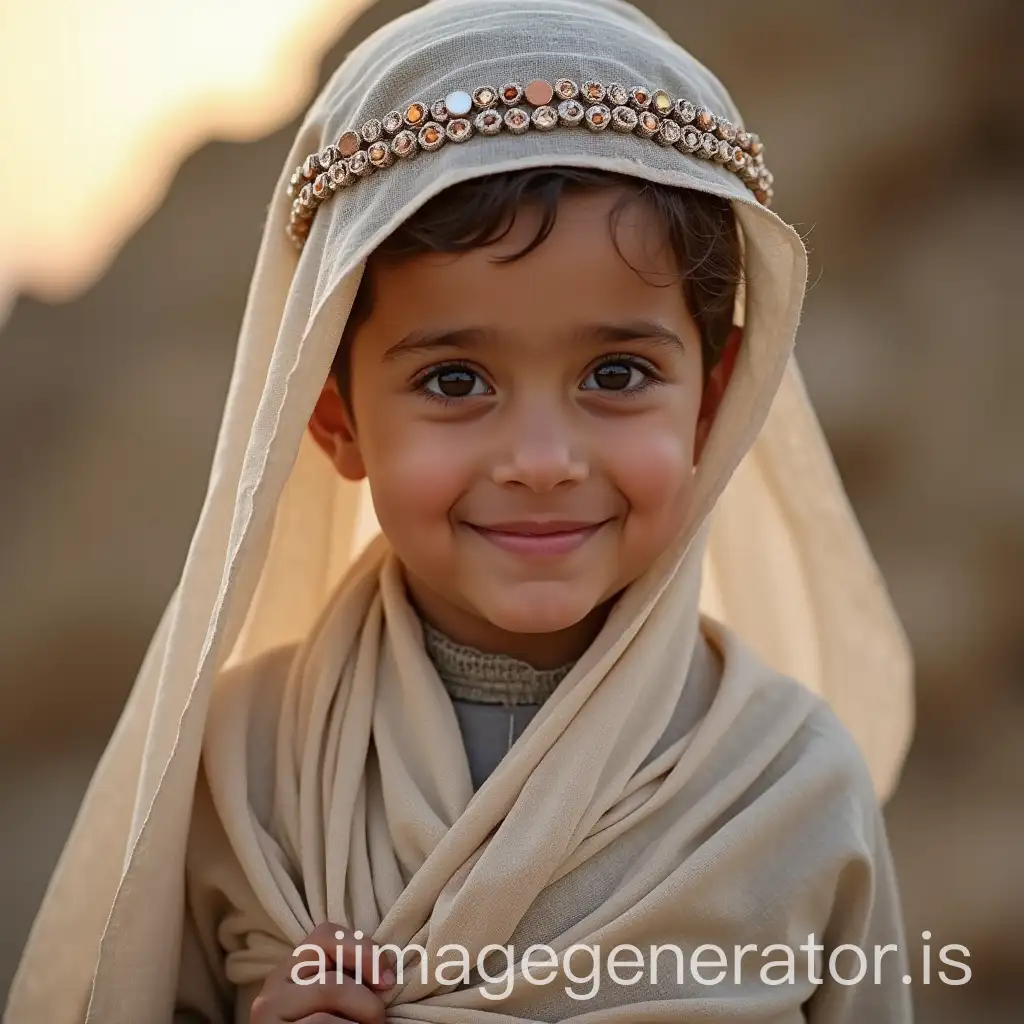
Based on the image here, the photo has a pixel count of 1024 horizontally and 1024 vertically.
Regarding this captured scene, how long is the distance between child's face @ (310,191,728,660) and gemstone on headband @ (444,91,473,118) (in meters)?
0.12

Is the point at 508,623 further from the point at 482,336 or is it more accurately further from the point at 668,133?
the point at 668,133

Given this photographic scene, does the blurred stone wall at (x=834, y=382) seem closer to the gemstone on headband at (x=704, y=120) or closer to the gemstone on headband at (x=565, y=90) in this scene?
the gemstone on headband at (x=704, y=120)

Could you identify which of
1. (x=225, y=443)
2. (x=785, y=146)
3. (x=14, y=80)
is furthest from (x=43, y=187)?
(x=225, y=443)

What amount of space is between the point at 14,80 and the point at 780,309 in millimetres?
2593

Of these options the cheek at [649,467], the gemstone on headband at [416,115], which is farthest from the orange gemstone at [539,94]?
the cheek at [649,467]

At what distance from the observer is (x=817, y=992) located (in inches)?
54.9

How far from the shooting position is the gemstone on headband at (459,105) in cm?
124

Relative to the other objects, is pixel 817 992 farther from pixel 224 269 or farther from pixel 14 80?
pixel 14 80

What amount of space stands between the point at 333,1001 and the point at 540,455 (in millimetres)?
558

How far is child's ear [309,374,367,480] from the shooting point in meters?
1.45

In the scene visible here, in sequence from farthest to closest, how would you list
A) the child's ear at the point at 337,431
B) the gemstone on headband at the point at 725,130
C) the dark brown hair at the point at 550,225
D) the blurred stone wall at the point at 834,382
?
the blurred stone wall at the point at 834,382
the child's ear at the point at 337,431
the gemstone on headband at the point at 725,130
the dark brown hair at the point at 550,225

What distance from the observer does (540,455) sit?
1.23 meters

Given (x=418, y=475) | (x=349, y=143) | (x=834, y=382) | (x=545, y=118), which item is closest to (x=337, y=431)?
(x=418, y=475)

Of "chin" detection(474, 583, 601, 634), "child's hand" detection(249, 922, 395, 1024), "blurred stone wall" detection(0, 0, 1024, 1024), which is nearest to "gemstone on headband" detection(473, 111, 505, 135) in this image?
"chin" detection(474, 583, 601, 634)
